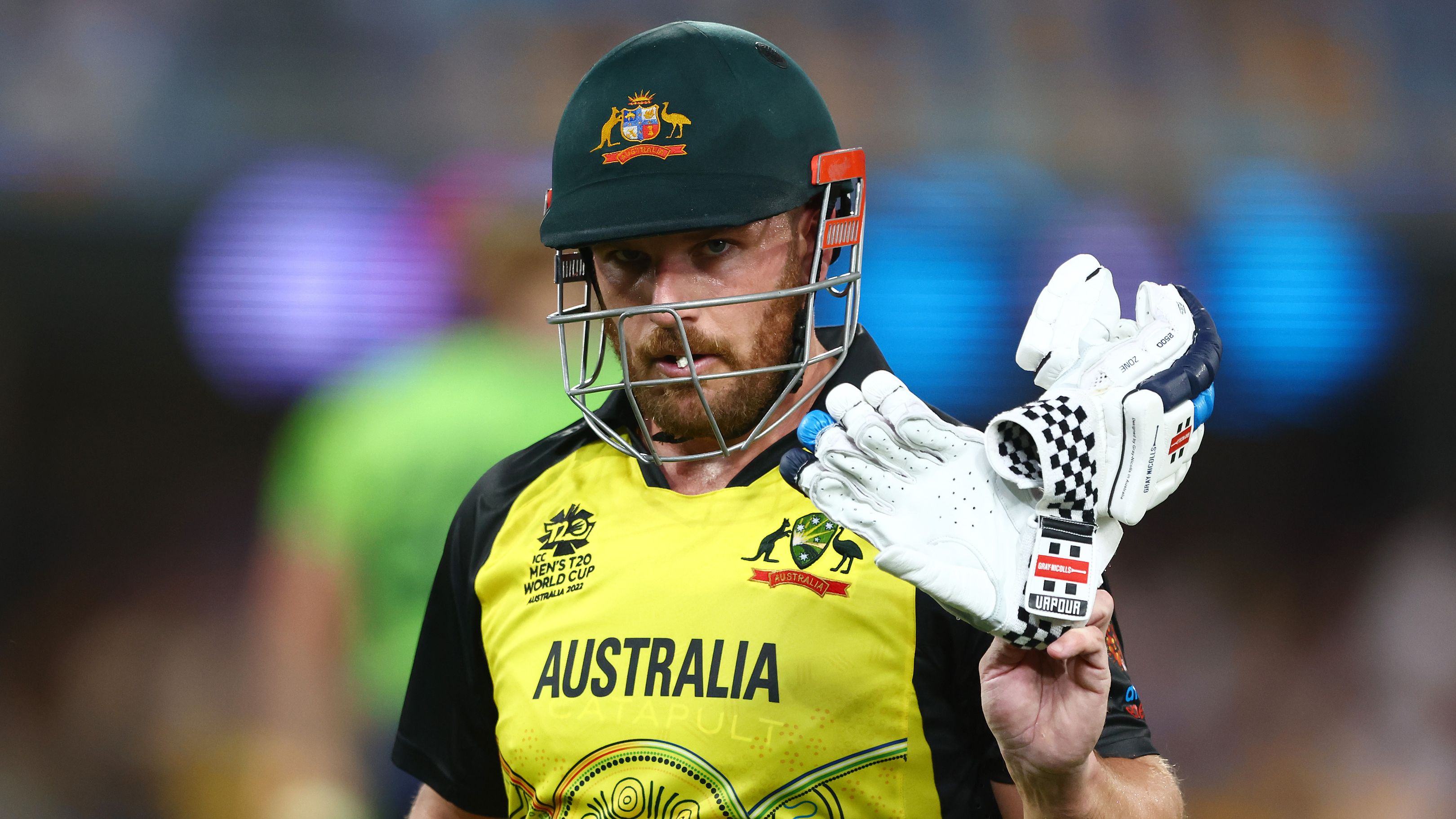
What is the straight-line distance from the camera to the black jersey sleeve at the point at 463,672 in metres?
1.93

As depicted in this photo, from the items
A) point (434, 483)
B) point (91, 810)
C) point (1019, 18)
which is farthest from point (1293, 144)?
point (91, 810)

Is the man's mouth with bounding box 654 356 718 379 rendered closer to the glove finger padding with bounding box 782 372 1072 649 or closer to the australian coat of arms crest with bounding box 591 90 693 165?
the australian coat of arms crest with bounding box 591 90 693 165

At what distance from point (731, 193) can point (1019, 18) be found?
3.10m

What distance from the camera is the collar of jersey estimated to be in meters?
1.77

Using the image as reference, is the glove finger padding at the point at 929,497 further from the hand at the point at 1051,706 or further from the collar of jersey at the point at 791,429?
the collar of jersey at the point at 791,429

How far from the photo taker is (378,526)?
2914 mm

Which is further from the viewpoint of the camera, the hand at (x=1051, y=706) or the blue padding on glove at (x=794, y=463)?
the blue padding on glove at (x=794, y=463)

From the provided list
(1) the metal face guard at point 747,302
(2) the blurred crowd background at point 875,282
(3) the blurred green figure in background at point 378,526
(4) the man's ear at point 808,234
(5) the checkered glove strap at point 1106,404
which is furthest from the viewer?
(2) the blurred crowd background at point 875,282

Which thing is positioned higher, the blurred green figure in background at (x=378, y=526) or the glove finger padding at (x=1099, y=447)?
the glove finger padding at (x=1099, y=447)

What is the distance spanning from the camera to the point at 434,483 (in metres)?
2.90

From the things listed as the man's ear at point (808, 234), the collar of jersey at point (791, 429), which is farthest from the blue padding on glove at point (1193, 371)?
the man's ear at point (808, 234)

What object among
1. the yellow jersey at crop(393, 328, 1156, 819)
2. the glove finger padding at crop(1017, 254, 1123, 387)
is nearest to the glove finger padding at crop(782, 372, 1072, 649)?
the glove finger padding at crop(1017, 254, 1123, 387)

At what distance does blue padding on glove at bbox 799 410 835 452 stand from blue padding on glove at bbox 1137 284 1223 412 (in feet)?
1.07

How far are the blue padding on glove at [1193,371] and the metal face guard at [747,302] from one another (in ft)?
1.57
